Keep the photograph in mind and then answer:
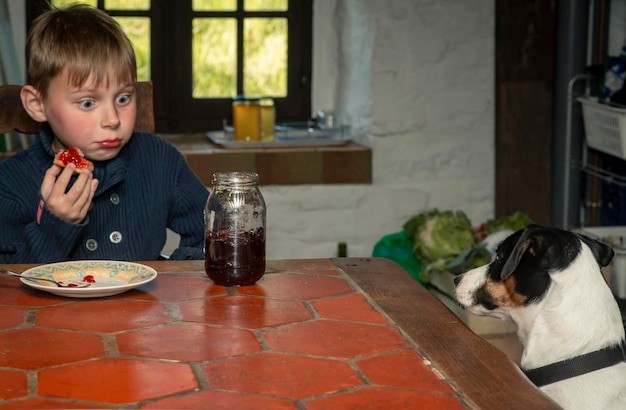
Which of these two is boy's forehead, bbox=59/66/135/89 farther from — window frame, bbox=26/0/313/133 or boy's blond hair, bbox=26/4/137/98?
window frame, bbox=26/0/313/133

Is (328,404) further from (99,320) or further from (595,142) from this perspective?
(595,142)

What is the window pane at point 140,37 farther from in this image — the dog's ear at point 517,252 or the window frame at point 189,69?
the dog's ear at point 517,252

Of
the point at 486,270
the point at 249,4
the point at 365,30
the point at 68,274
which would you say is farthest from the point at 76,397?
the point at 249,4

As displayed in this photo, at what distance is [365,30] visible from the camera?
365 centimetres

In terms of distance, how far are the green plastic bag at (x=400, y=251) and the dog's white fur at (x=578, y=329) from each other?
150 centimetres

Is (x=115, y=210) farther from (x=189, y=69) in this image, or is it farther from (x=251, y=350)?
(x=189, y=69)

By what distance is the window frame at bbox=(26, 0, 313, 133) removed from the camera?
12.5ft

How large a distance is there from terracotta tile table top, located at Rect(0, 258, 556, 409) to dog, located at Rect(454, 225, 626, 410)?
14.7 inches

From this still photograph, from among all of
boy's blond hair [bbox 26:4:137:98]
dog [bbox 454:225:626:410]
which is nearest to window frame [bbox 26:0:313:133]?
boy's blond hair [bbox 26:4:137:98]

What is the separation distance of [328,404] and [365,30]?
9.03ft

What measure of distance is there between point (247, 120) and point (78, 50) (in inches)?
66.2

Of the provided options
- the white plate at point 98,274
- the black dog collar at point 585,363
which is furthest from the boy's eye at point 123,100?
the black dog collar at point 585,363

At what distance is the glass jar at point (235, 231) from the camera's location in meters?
1.57

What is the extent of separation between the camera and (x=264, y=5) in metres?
3.89
